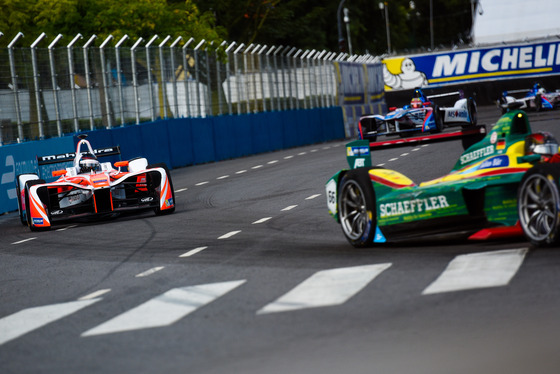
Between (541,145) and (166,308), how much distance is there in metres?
3.67

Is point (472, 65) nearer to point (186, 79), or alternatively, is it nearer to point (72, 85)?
point (186, 79)

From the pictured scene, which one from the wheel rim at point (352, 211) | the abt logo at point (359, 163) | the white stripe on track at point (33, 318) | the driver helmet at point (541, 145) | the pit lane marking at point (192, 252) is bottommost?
the pit lane marking at point (192, 252)

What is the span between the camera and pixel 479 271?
794 cm

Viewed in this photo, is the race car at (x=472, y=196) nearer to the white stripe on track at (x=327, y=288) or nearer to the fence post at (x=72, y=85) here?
the white stripe on track at (x=327, y=288)

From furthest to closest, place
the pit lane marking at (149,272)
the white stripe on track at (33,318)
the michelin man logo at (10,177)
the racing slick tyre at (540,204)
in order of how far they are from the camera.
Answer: the michelin man logo at (10,177)
the pit lane marking at (149,272)
the racing slick tyre at (540,204)
the white stripe on track at (33,318)

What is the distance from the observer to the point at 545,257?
26.7 feet

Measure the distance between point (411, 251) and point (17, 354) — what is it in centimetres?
403

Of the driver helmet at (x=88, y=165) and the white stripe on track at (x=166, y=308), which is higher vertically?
the driver helmet at (x=88, y=165)

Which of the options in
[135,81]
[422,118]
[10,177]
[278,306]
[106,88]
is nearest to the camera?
[278,306]

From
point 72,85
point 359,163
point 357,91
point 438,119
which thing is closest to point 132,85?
point 72,85

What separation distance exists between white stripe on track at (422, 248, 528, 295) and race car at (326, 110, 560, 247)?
343 millimetres

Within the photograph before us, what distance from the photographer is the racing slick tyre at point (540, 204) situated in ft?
26.6

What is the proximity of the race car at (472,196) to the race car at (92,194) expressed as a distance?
21.8 ft

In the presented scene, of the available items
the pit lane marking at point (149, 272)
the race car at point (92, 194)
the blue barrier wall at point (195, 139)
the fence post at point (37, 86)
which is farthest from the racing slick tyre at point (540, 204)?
the fence post at point (37, 86)
